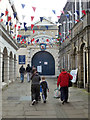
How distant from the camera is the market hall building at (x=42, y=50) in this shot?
26250 millimetres

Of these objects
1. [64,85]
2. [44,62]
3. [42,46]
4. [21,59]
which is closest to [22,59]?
[21,59]

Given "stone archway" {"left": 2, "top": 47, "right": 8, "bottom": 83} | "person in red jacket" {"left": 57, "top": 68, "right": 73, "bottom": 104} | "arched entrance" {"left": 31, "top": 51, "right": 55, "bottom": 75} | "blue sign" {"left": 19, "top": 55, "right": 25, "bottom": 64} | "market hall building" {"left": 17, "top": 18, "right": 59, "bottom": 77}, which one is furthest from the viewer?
"arched entrance" {"left": 31, "top": 51, "right": 55, "bottom": 75}

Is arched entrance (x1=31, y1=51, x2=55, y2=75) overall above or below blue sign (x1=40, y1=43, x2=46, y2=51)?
below

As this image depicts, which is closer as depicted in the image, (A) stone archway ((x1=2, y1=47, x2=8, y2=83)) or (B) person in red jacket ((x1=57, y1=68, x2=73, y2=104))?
(B) person in red jacket ((x1=57, y1=68, x2=73, y2=104))

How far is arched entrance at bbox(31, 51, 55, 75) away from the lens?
27.6m

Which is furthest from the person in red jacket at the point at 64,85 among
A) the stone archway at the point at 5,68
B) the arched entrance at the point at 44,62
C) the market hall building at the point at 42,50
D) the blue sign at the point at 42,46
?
the arched entrance at the point at 44,62

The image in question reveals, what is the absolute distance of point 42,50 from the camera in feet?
88.0

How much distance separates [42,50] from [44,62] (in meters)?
2.08

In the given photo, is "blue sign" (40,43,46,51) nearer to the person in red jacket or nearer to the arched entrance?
the arched entrance

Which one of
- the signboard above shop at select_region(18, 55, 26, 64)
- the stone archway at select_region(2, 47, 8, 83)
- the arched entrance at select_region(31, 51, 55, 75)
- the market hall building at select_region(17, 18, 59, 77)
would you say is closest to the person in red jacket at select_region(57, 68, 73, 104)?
the stone archway at select_region(2, 47, 8, 83)

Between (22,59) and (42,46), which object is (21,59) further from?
(42,46)

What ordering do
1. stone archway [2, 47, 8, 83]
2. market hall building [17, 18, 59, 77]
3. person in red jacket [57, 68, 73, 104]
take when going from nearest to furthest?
1. person in red jacket [57, 68, 73, 104]
2. stone archway [2, 47, 8, 83]
3. market hall building [17, 18, 59, 77]

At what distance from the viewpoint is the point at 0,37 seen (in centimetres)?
1127

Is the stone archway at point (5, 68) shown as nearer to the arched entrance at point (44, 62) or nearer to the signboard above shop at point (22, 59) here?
the signboard above shop at point (22, 59)
